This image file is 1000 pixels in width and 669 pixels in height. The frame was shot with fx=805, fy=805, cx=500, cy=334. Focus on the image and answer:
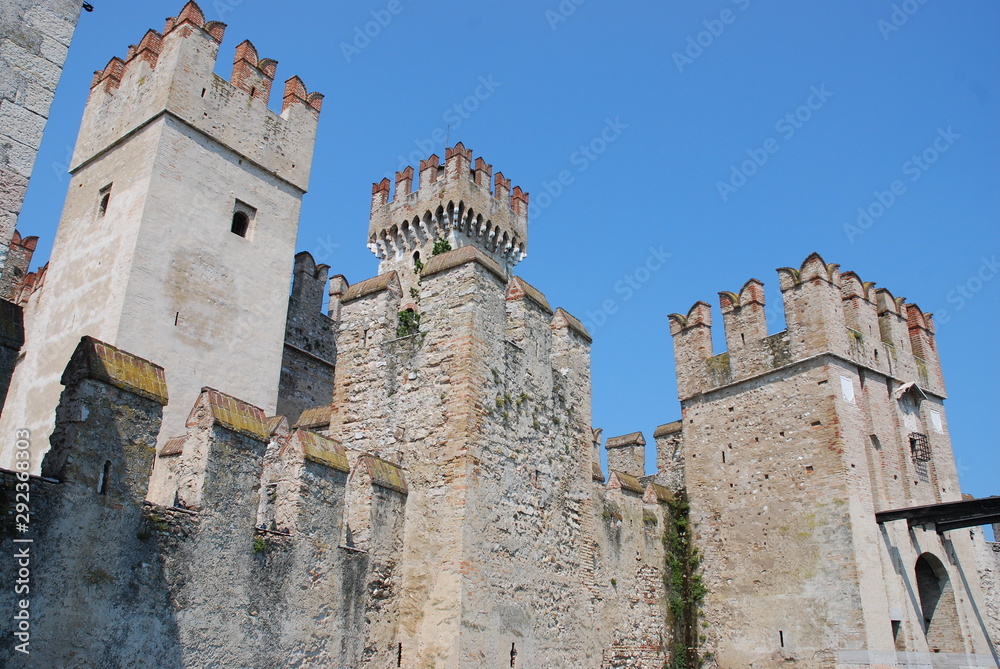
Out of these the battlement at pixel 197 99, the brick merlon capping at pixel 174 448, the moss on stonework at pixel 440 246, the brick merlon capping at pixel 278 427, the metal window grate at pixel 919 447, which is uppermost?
the moss on stonework at pixel 440 246

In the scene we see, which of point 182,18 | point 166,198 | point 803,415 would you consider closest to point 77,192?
point 166,198

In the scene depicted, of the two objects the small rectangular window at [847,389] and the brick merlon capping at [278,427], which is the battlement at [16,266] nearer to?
the brick merlon capping at [278,427]

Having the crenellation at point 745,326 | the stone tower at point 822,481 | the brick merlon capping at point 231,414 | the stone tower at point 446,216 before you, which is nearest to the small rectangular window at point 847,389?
the stone tower at point 822,481

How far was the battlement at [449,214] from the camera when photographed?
88.0 ft

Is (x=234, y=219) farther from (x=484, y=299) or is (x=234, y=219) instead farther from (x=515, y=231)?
(x=515, y=231)

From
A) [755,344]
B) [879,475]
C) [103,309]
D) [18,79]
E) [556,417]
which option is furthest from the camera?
[755,344]

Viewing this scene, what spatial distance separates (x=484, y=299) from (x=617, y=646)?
6.04 meters

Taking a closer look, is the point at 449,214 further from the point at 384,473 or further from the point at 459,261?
the point at 384,473

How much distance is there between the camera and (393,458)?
1052 cm

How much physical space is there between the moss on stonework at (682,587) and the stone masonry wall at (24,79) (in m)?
12.7

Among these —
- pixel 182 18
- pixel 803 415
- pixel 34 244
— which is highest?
pixel 182 18

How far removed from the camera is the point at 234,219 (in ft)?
51.8

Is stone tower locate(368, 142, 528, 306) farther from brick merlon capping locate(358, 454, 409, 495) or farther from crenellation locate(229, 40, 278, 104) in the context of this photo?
brick merlon capping locate(358, 454, 409, 495)

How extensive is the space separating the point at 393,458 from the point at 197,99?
29.6 feet
